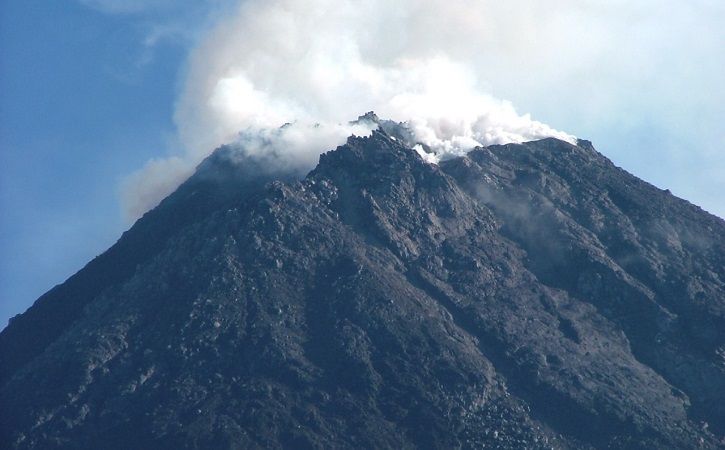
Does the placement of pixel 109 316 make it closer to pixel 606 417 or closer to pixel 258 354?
pixel 258 354

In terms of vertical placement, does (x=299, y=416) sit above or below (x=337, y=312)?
below

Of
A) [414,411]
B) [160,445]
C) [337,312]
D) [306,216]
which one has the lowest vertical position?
[160,445]

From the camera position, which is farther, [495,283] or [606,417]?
[495,283]

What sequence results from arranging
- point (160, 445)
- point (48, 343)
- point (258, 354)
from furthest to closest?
point (48, 343)
point (258, 354)
point (160, 445)

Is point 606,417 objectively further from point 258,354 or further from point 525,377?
point 258,354

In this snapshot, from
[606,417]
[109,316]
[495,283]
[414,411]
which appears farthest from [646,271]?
[109,316]

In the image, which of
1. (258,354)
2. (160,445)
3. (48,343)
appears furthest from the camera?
(48,343)

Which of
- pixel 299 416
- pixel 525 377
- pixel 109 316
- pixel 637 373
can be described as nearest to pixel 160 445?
pixel 299 416
